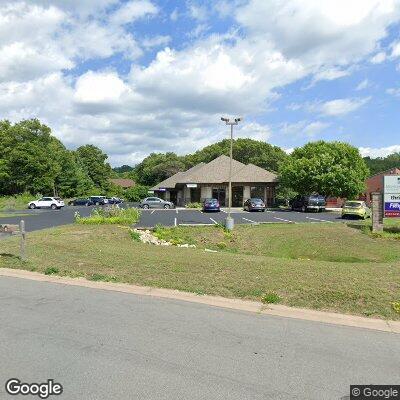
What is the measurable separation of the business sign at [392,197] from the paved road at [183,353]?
54.9 ft

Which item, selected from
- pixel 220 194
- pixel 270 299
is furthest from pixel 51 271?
pixel 220 194

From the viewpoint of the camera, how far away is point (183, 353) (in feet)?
16.0

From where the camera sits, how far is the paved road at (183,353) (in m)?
4.05

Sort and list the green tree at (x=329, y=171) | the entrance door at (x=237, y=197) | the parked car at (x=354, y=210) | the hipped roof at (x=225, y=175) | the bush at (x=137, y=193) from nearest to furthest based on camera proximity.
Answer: the parked car at (x=354, y=210) → the green tree at (x=329, y=171) → the hipped roof at (x=225, y=175) → the entrance door at (x=237, y=197) → the bush at (x=137, y=193)

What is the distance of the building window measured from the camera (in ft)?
166

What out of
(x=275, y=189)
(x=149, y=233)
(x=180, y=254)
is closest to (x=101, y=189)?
(x=275, y=189)

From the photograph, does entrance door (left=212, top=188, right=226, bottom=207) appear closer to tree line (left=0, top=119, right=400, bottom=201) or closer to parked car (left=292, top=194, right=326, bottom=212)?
tree line (left=0, top=119, right=400, bottom=201)

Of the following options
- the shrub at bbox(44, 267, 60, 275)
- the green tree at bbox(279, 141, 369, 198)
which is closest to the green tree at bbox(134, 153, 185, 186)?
the green tree at bbox(279, 141, 369, 198)

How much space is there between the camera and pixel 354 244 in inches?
741

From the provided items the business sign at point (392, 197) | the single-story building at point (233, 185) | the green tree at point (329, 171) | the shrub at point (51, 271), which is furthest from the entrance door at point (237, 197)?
the shrub at point (51, 271)

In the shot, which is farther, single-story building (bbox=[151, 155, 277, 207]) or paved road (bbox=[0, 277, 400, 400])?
single-story building (bbox=[151, 155, 277, 207])

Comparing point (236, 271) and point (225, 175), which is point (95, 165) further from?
point (236, 271)

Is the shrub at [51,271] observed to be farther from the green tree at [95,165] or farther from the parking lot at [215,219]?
the green tree at [95,165]

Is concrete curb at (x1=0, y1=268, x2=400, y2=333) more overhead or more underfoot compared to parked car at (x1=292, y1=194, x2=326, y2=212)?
more underfoot
